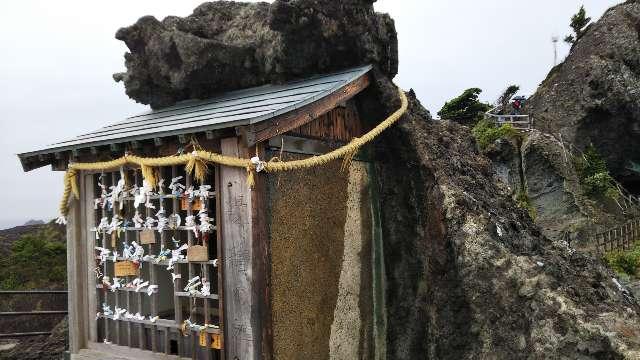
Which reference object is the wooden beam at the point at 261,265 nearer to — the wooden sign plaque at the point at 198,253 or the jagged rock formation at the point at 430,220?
the wooden sign plaque at the point at 198,253

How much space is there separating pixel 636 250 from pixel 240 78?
14366mm

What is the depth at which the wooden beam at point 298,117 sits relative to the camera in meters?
4.54

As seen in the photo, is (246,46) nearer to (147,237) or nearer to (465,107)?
(147,237)

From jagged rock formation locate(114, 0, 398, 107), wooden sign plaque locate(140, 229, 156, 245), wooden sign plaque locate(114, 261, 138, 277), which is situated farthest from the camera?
jagged rock formation locate(114, 0, 398, 107)

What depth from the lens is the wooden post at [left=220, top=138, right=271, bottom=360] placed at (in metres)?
4.66

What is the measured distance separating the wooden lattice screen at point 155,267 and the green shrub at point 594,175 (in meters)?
17.9

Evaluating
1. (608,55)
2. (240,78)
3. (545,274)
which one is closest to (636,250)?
(608,55)

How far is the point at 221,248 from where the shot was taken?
16.1 feet

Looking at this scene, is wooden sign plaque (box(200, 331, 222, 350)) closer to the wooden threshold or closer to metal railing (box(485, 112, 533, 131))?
the wooden threshold

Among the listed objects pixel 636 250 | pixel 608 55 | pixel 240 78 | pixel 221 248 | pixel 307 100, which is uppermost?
pixel 608 55

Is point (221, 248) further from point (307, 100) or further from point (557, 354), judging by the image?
point (557, 354)

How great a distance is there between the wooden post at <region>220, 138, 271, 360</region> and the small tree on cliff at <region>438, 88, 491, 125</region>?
2227 centimetres

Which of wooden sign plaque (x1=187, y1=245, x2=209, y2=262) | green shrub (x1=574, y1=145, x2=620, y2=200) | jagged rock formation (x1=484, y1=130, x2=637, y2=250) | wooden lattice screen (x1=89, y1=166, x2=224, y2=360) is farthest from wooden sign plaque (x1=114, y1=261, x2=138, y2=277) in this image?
green shrub (x1=574, y1=145, x2=620, y2=200)

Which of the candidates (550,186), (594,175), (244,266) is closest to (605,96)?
(594,175)
